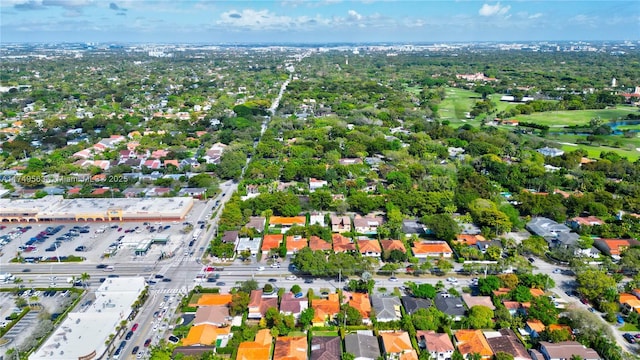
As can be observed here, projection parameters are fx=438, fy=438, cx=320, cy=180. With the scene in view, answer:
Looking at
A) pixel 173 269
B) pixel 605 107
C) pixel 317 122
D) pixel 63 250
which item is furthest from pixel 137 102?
pixel 605 107

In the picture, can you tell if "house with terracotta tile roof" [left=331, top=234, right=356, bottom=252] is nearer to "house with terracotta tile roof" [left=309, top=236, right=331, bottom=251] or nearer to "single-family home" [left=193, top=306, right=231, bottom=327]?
"house with terracotta tile roof" [left=309, top=236, right=331, bottom=251]

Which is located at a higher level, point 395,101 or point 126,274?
point 395,101

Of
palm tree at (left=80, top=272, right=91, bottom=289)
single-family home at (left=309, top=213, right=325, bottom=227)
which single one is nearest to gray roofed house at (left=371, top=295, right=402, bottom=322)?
single-family home at (left=309, top=213, right=325, bottom=227)

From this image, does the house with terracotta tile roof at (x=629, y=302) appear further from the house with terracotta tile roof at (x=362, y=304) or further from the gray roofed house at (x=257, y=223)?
the gray roofed house at (x=257, y=223)

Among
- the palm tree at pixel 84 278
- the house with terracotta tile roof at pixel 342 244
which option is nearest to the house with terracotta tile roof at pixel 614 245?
the house with terracotta tile roof at pixel 342 244

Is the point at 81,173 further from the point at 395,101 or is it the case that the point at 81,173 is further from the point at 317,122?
the point at 395,101

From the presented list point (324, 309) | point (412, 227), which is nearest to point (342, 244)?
point (412, 227)
